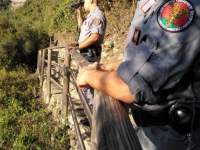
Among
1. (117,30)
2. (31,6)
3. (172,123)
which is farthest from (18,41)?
(31,6)

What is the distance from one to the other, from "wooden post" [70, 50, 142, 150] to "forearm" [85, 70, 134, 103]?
4 cm

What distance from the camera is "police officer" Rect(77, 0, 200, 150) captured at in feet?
2.96

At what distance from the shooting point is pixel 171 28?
91 centimetres

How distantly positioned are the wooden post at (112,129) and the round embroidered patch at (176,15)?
0.38 meters

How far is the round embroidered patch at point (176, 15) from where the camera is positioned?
2.92 ft

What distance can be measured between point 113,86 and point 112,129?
0.80 feet

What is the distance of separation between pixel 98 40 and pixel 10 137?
3428 millimetres

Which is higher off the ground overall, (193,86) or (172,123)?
(193,86)

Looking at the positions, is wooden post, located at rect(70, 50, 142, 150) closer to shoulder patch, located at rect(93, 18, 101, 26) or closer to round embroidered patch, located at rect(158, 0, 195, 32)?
round embroidered patch, located at rect(158, 0, 195, 32)

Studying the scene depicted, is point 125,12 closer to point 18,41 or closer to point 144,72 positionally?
point 144,72

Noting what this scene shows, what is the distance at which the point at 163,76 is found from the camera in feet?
A: 3.04

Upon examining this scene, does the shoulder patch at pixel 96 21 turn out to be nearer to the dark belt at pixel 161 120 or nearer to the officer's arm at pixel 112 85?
the officer's arm at pixel 112 85

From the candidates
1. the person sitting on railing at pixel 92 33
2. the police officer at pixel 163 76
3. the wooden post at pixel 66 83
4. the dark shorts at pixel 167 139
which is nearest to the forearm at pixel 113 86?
the police officer at pixel 163 76

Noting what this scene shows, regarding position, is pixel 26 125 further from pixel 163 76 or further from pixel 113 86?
pixel 163 76
